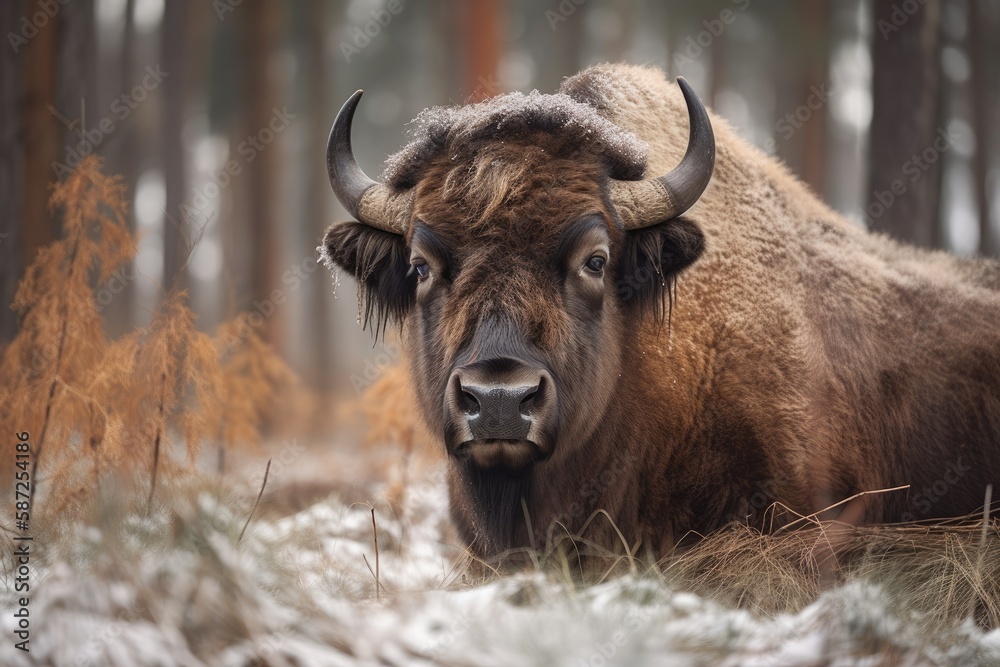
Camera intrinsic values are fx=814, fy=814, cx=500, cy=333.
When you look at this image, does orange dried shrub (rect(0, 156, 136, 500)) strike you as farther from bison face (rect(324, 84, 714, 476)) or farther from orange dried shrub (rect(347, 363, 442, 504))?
orange dried shrub (rect(347, 363, 442, 504))

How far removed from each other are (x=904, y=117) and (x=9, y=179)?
28.8ft

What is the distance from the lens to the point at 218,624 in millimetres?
2787

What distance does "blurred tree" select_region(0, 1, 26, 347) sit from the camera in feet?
23.4

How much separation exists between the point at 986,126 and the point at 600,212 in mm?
18006

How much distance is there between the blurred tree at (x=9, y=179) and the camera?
7.12 metres

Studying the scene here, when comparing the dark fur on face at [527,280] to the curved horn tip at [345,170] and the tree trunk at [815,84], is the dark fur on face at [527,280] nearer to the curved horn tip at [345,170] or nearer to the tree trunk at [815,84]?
the curved horn tip at [345,170]

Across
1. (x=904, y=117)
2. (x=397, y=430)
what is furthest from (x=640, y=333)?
(x=904, y=117)

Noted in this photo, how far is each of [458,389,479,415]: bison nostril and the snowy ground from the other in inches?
29.0

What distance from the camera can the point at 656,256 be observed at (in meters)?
4.45

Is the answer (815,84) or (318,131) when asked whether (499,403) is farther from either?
(318,131)

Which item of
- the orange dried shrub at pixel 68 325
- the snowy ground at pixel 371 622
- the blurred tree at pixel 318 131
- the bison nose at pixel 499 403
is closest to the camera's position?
the snowy ground at pixel 371 622

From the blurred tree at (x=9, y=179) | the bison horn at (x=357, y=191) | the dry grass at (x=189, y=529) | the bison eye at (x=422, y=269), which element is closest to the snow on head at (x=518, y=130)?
the bison horn at (x=357, y=191)

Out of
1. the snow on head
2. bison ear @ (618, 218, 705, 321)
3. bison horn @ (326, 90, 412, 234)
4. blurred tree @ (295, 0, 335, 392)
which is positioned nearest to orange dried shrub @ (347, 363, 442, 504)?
bison horn @ (326, 90, 412, 234)

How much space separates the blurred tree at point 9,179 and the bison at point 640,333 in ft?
13.2
